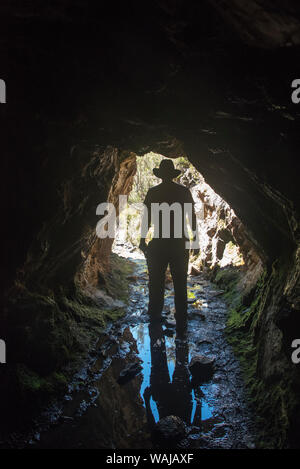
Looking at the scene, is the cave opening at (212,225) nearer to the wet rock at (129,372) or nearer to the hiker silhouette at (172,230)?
the hiker silhouette at (172,230)

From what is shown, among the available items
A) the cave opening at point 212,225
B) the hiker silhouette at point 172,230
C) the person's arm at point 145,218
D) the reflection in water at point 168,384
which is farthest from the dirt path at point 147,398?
the cave opening at point 212,225

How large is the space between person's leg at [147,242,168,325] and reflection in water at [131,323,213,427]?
2.54ft

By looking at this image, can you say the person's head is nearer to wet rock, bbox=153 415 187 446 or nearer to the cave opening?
the cave opening

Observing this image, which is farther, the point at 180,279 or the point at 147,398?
the point at 180,279

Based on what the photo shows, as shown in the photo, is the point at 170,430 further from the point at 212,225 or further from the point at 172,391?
the point at 212,225

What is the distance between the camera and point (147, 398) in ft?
12.0

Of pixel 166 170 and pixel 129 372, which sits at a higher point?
pixel 166 170

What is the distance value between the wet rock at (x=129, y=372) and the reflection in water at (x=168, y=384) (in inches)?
4.2

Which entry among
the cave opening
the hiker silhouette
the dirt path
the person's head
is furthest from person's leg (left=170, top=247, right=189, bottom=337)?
the cave opening

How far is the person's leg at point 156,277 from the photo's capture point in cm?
601

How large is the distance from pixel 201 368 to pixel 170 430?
1314 mm

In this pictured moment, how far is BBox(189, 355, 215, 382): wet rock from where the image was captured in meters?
4.10

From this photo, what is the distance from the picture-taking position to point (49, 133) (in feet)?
12.6

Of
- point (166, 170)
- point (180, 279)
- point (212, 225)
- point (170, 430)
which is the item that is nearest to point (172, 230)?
point (180, 279)
